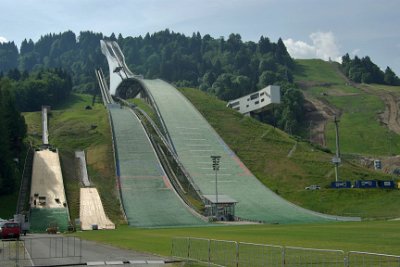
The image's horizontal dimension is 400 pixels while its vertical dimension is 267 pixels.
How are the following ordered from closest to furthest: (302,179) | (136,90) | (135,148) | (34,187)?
(34,187)
(302,179)
(135,148)
(136,90)

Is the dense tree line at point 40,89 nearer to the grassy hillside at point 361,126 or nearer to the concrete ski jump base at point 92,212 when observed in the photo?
the grassy hillside at point 361,126

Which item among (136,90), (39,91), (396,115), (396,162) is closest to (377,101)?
(396,115)

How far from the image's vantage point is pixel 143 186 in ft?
241

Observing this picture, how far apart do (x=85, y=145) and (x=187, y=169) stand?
17.1 metres

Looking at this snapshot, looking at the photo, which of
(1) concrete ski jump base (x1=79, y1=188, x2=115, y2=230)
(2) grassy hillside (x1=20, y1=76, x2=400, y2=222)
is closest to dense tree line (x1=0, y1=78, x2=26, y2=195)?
(2) grassy hillside (x1=20, y1=76, x2=400, y2=222)

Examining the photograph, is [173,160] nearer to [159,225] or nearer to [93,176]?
[93,176]

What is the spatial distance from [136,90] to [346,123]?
179 feet

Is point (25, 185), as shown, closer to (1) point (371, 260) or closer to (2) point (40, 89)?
(1) point (371, 260)

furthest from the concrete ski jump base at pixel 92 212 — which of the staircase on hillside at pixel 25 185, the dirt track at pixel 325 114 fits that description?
the dirt track at pixel 325 114

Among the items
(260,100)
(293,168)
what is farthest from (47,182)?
(260,100)


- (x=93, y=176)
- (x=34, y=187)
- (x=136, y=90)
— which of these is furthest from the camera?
(x=136, y=90)

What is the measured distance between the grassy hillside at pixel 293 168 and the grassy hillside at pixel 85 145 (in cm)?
2050

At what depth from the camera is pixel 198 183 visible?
77312 mm

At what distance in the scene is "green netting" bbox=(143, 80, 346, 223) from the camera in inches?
2625
